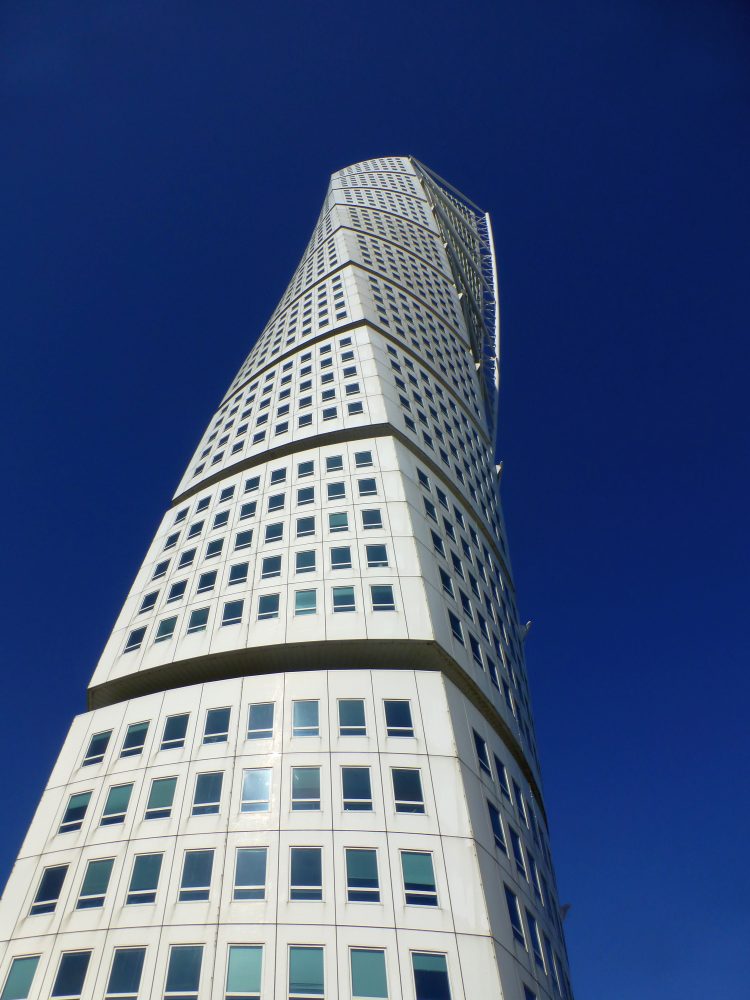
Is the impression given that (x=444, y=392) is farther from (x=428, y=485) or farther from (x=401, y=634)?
(x=401, y=634)

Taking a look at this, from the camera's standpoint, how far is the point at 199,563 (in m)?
33.8

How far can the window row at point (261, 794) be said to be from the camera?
21469mm

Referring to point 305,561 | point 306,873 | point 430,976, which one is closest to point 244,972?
point 306,873

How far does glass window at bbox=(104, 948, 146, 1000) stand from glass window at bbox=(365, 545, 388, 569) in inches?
607

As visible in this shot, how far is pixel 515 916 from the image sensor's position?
21.7m

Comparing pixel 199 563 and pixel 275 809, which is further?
pixel 199 563

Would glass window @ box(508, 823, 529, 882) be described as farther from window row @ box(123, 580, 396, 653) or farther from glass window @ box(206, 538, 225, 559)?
glass window @ box(206, 538, 225, 559)

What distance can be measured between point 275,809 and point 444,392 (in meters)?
36.4

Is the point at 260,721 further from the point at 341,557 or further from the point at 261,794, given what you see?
the point at 341,557

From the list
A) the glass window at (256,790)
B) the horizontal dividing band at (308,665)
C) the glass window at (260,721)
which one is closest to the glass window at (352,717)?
the glass window at (260,721)

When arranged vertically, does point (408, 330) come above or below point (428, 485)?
above

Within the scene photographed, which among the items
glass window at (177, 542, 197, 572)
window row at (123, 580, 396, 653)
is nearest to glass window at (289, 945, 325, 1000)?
window row at (123, 580, 396, 653)

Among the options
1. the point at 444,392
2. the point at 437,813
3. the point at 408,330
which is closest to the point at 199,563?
the point at 437,813

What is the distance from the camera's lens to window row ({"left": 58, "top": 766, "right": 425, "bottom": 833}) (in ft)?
70.4
